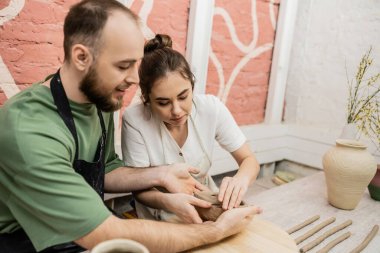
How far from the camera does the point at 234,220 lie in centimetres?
124

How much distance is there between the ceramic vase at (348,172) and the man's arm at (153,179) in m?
0.90

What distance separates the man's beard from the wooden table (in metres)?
1.01

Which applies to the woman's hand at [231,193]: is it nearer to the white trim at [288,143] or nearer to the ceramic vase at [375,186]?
the ceramic vase at [375,186]

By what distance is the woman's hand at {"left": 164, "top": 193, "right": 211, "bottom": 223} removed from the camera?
1305mm

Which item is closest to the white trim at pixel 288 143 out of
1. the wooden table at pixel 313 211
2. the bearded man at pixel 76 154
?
A: the wooden table at pixel 313 211

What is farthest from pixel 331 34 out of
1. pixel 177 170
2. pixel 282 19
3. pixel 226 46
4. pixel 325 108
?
pixel 177 170

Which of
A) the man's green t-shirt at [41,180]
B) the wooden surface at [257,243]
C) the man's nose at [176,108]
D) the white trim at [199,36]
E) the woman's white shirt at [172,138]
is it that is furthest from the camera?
the white trim at [199,36]

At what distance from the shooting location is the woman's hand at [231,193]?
132cm

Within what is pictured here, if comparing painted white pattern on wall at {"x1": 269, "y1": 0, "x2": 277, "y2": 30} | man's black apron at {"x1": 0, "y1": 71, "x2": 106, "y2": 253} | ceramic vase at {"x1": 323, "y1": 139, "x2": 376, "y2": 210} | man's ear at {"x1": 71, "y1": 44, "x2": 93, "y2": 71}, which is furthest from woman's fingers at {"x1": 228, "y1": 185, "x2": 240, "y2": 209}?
painted white pattern on wall at {"x1": 269, "y1": 0, "x2": 277, "y2": 30}

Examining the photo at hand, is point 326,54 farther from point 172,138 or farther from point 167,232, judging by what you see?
point 167,232

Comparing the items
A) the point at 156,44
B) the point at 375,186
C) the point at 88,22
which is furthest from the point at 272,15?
the point at 88,22

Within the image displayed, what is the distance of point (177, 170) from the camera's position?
5.06ft

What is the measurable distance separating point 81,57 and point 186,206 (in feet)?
2.17

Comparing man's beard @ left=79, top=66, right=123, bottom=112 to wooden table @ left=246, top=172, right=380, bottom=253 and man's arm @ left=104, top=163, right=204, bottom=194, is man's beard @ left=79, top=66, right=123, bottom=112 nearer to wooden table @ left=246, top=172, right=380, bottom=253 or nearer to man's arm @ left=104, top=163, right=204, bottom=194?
man's arm @ left=104, top=163, right=204, bottom=194
